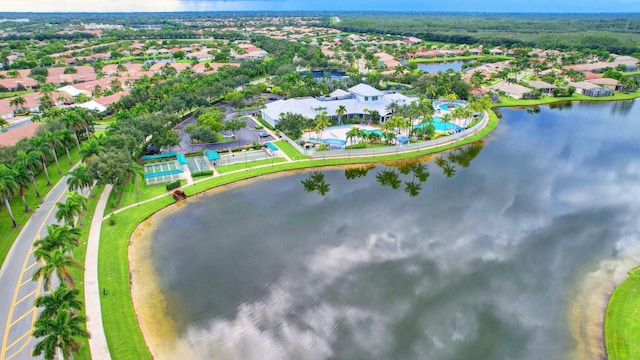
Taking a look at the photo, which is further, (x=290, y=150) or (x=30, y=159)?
(x=290, y=150)

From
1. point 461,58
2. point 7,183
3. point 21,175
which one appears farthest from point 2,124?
point 461,58

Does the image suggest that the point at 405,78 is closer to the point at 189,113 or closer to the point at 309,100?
the point at 309,100

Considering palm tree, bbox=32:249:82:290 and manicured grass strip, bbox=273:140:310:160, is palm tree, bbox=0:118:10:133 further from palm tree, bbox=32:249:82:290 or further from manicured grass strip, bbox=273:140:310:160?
palm tree, bbox=32:249:82:290

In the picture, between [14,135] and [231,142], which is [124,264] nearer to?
[231,142]

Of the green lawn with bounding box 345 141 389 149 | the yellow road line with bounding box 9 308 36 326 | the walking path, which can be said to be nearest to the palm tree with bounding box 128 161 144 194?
the walking path

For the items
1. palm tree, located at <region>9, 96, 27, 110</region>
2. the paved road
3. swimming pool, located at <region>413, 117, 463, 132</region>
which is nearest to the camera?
the paved road

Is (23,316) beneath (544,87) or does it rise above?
beneath
